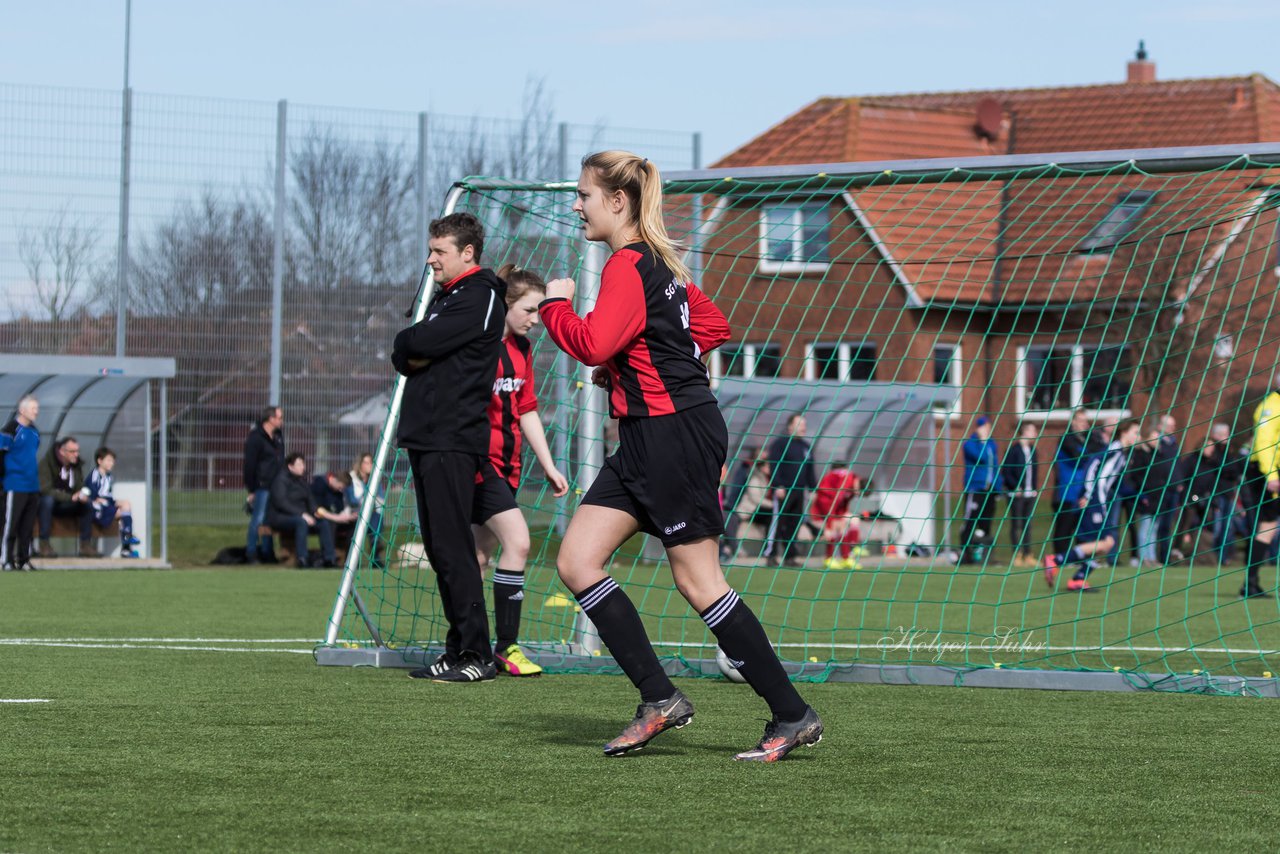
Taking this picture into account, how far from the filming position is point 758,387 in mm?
21094

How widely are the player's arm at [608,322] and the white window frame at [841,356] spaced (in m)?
4.68

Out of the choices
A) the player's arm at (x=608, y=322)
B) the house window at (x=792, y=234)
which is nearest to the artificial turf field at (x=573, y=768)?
the player's arm at (x=608, y=322)

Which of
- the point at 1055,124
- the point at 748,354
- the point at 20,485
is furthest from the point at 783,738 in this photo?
the point at 1055,124

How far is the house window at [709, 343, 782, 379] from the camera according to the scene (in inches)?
461

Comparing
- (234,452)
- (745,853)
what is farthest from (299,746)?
(234,452)

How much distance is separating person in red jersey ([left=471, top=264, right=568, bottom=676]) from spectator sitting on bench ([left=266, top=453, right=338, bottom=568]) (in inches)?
462

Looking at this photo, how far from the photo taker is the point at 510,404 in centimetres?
751

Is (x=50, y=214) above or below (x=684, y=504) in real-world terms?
above

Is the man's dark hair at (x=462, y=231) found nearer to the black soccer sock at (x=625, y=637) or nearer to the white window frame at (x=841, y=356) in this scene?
the black soccer sock at (x=625, y=637)

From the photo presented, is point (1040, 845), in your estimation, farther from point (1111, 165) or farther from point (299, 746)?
point (1111, 165)

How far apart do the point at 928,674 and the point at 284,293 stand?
617 inches

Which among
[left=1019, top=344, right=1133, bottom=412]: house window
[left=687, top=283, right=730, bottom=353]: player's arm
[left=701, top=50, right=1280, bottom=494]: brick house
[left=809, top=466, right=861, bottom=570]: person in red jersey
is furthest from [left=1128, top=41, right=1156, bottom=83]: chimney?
[left=687, top=283, right=730, bottom=353]: player's arm

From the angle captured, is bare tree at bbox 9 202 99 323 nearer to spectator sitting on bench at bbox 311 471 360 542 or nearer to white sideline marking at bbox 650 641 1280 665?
spectator sitting on bench at bbox 311 471 360 542

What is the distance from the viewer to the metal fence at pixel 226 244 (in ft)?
65.7
